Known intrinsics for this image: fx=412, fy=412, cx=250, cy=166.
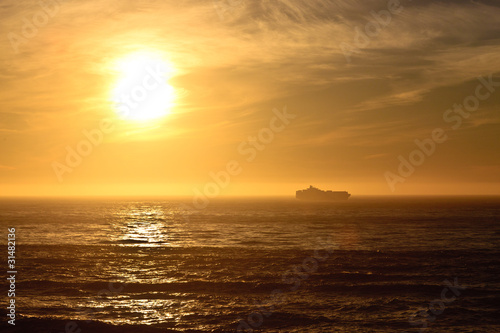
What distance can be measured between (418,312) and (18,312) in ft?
73.9

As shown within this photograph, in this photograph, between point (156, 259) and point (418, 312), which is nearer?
point (418, 312)

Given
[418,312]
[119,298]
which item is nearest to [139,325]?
[119,298]

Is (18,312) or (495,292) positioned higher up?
(18,312)

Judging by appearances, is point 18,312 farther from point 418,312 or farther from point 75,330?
point 418,312

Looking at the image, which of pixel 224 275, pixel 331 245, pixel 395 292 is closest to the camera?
pixel 395 292

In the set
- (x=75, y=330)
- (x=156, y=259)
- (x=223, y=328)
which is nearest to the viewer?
(x=75, y=330)

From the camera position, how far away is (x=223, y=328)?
20.8 metres

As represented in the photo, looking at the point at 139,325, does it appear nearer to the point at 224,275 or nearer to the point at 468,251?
the point at 224,275

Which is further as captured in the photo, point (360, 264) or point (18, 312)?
point (360, 264)

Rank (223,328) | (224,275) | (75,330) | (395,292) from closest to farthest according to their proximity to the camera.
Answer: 1. (75,330)
2. (223,328)
3. (395,292)
4. (224,275)

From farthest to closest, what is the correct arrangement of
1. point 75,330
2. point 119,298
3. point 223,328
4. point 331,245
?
point 331,245, point 119,298, point 223,328, point 75,330

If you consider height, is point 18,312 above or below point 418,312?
above

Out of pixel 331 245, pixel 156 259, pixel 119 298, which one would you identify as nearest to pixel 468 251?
pixel 331 245

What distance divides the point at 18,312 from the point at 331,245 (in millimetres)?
39053
